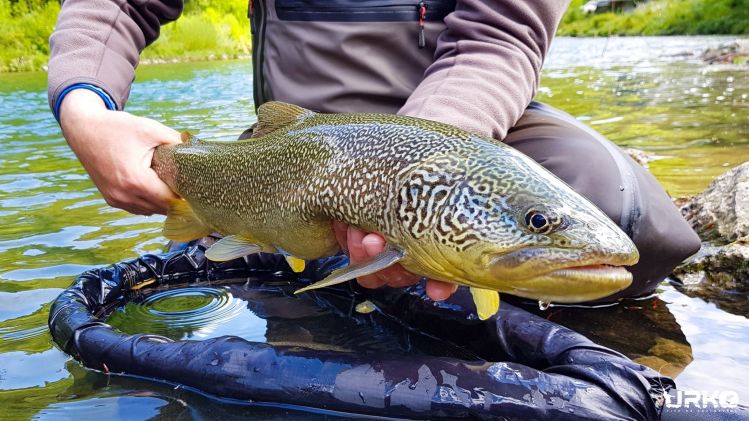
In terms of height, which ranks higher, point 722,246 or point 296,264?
point 296,264

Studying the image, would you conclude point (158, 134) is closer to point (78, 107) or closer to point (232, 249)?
point (78, 107)

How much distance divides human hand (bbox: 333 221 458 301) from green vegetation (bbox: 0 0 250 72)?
35.6 meters

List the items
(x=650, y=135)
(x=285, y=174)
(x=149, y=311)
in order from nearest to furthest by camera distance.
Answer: (x=285, y=174), (x=149, y=311), (x=650, y=135)

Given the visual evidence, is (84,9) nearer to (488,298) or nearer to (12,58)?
(488,298)

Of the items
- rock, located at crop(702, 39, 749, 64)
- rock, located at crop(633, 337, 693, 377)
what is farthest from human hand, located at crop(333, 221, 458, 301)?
rock, located at crop(702, 39, 749, 64)

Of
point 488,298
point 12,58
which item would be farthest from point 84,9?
point 12,58

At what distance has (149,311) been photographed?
299cm

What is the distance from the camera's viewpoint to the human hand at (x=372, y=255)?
81.4 inches

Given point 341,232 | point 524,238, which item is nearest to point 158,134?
point 341,232

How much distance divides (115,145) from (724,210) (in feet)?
9.66

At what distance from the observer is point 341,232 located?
226cm

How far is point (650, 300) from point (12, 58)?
36822 mm

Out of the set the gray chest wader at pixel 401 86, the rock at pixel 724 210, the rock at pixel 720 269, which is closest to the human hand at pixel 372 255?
the gray chest wader at pixel 401 86

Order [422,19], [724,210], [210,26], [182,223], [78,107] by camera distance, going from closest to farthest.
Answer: [78,107] → [182,223] → [422,19] → [724,210] → [210,26]
